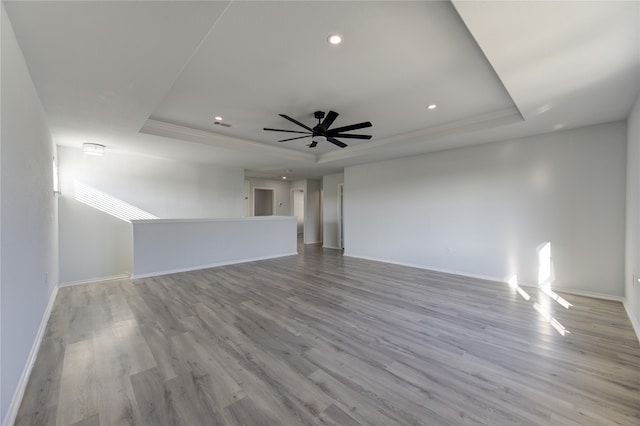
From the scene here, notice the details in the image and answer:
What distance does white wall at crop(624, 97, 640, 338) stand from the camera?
2.71 meters

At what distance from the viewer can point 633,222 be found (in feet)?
9.65

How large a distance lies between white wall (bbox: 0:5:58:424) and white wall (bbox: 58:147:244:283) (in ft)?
8.85

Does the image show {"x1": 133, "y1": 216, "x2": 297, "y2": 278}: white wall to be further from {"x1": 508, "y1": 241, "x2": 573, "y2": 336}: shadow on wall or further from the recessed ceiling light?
{"x1": 508, "y1": 241, "x2": 573, "y2": 336}: shadow on wall

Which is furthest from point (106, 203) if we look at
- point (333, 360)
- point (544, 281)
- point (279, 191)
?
point (544, 281)

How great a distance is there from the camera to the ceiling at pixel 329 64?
5.26 feet

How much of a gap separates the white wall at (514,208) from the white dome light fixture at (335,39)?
3.77 metres

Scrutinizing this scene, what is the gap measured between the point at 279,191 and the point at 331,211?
3542 millimetres

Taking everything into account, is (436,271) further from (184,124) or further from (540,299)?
(184,124)

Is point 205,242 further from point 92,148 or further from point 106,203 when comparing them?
point 92,148

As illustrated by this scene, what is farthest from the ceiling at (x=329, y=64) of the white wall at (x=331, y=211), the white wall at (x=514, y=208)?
the white wall at (x=331, y=211)

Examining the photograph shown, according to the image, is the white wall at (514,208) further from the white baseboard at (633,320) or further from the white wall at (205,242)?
the white wall at (205,242)

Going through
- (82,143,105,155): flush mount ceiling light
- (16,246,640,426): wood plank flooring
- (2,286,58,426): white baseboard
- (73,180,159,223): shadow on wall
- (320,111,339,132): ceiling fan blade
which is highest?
(320,111,339,132): ceiling fan blade

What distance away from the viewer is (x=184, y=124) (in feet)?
13.5

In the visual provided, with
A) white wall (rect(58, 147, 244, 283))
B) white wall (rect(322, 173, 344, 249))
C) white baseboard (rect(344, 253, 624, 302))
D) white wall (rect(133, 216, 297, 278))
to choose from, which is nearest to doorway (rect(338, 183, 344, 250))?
white wall (rect(322, 173, 344, 249))
